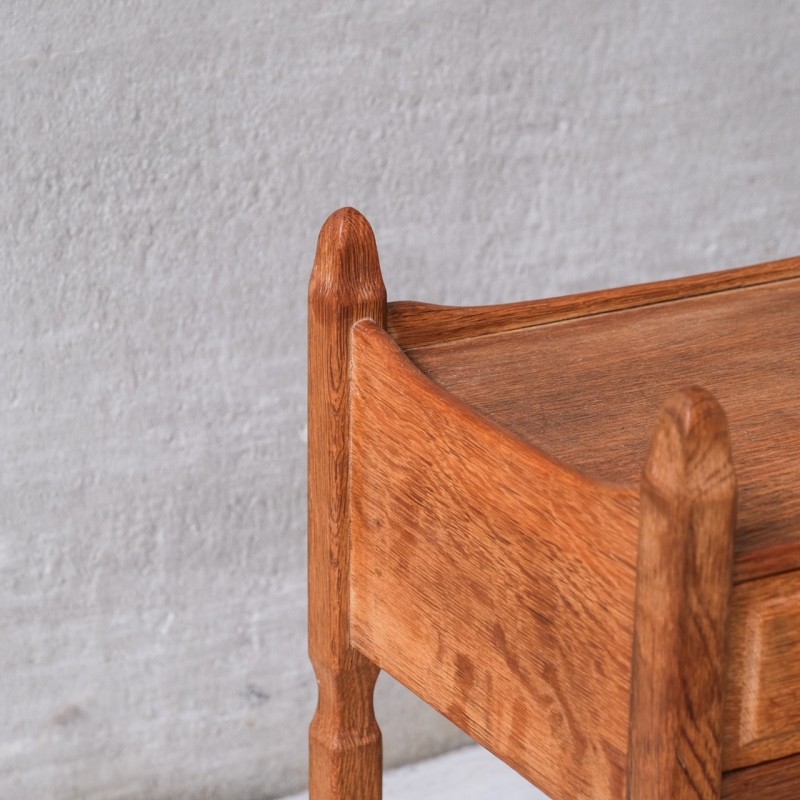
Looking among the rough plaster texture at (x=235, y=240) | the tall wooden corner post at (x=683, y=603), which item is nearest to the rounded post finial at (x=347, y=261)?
the tall wooden corner post at (x=683, y=603)

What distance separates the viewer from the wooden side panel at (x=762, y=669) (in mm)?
610

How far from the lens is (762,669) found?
2.03 ft

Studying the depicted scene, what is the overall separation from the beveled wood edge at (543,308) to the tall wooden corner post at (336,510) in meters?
0.03

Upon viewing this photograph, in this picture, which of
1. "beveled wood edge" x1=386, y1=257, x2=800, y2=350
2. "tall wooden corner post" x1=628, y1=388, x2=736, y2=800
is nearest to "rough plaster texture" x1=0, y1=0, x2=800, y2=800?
"beveled wood edge" x1=386, y1=257, x2=800, y2=350

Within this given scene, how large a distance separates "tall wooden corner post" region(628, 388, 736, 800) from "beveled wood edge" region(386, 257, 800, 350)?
0.31 meters

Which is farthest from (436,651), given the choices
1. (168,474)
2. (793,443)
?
(168,474)

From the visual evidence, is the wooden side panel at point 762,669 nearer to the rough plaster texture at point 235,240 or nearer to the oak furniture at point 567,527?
the oak furniture at point 567,527

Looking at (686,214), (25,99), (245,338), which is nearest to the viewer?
(25,99)

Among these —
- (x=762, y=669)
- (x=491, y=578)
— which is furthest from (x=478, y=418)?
(x=762, y=669)

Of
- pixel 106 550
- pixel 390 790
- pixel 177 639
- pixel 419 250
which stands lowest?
pixel 390 790

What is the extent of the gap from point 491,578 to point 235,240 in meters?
0.61

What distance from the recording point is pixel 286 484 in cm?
135

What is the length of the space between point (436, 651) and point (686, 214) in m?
0.78

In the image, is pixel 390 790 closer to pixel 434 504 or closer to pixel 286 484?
pixel 286 484
